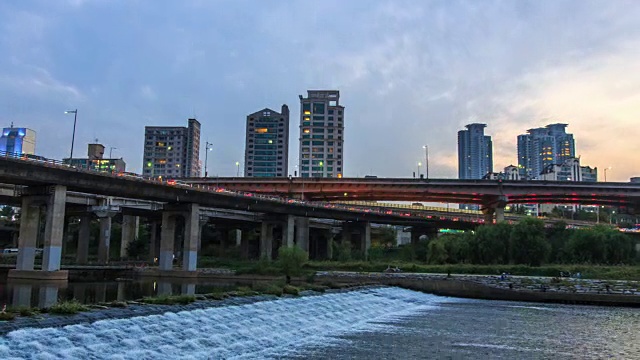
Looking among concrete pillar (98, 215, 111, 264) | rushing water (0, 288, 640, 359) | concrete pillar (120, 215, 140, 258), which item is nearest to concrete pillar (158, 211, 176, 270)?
concrete pillar (98, 215, 111, 264)

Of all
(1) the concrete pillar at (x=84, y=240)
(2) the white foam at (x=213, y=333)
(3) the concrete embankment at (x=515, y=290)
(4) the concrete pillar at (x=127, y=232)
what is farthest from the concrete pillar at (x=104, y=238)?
(2) the white foam at (x=213, y=333)

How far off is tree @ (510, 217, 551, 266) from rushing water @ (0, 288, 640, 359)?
137 ft

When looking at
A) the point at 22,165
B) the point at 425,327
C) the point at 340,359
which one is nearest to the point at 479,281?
the point at 425,327

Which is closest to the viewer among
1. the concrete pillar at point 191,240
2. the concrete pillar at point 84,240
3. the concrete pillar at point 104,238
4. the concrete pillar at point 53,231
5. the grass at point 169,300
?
the grass at point 169,300

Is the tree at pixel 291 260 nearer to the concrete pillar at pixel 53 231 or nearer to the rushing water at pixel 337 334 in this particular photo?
the concrete pillar at pixel 53 231

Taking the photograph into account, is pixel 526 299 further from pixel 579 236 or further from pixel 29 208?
pixel 29 208

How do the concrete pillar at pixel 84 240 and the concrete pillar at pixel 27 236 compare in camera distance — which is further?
the concrete pillar at pixel 84 240

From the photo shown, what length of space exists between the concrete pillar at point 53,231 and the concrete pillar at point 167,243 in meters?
24.1

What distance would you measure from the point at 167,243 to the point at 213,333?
69.2m

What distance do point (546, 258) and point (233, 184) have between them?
3211 inches

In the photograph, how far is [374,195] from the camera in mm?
147375

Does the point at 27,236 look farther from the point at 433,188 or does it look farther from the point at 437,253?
the point at 433,188

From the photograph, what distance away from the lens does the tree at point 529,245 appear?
88625 mm

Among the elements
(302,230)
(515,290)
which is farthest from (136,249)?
(515,290)
